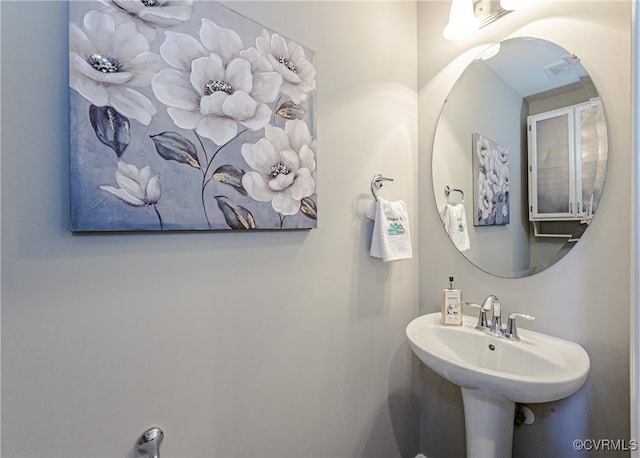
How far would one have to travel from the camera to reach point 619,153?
0.97m

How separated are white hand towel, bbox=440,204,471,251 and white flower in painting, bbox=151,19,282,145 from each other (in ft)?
3.09

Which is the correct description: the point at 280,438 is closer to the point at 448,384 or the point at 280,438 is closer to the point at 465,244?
the point at 448,384

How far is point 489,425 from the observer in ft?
3.50

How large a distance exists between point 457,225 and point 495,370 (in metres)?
0.61

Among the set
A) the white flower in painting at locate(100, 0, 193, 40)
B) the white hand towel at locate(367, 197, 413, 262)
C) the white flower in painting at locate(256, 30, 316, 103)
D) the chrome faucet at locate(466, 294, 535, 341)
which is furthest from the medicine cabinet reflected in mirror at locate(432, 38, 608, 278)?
the white flower in painting at locate(100, 0, 193, 40)

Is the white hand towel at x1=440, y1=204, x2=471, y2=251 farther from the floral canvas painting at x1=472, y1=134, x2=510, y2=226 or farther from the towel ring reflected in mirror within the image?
the towel ring reflected in mirror

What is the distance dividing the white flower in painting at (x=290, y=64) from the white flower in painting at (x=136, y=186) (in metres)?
0.52

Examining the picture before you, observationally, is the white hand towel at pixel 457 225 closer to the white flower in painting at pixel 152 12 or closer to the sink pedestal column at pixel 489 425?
the sink pedestal column at pixel 489 425

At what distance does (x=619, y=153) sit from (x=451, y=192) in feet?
1.86

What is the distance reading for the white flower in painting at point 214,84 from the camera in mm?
796

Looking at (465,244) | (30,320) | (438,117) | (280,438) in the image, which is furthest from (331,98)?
(280,438)

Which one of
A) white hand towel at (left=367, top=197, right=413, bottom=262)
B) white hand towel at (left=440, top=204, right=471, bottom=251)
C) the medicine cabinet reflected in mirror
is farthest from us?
white hand towel at (left=440, top=204, right=471, bottom=251)
